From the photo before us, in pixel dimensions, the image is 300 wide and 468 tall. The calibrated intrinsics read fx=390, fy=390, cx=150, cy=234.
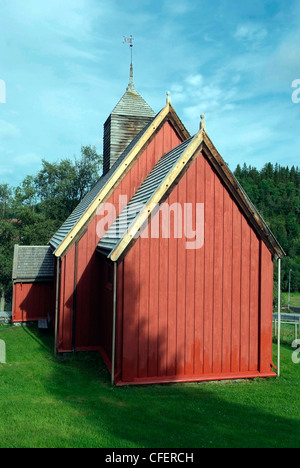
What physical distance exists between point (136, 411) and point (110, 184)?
24.9 feet

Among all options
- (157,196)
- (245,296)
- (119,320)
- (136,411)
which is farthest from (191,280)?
(136,411)

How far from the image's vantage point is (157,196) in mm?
10211

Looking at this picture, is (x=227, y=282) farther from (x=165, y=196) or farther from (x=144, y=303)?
(x=165, y=196)

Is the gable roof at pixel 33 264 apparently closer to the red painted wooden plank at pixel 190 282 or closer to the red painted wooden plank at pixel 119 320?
the red painted wooden plank at pixel 119 320

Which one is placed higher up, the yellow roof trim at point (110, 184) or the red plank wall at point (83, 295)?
the yellow roof trim at point (110, 184)

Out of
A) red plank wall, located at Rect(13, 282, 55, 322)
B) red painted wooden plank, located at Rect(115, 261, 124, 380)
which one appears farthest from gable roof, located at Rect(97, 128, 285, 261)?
red plank wall, located at Rect(13, 282, 55, 322)

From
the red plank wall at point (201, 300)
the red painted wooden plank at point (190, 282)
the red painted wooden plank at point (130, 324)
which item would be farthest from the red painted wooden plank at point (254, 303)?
the red painted wooden plank at point (130, 324)

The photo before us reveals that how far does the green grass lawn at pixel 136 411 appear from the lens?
6.93m

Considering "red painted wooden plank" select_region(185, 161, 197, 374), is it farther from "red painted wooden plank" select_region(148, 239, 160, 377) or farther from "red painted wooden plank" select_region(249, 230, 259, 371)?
"red painted wooden plank" select_region(249, 230, 259, 371)

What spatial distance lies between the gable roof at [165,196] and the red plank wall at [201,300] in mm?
212

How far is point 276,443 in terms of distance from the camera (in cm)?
691
